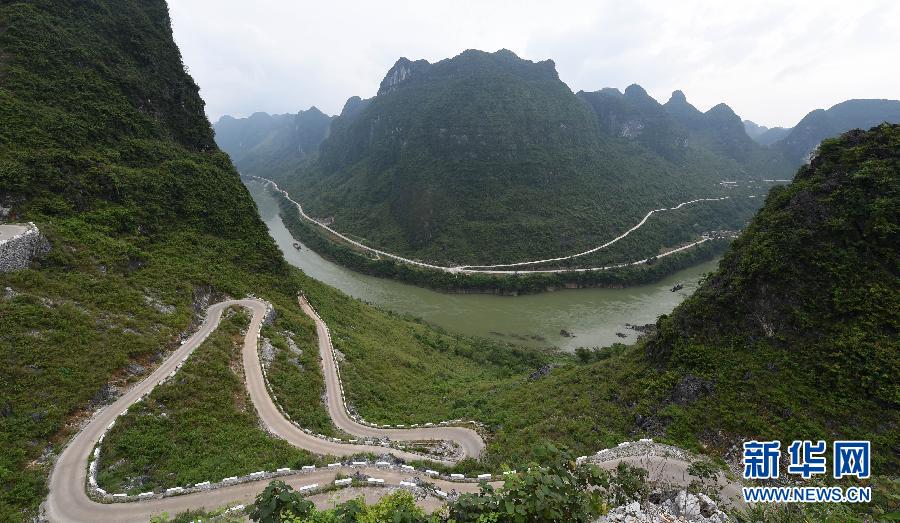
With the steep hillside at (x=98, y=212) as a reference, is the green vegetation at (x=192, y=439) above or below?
below

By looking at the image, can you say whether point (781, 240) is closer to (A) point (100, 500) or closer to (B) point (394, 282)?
(A) point (100, 500)

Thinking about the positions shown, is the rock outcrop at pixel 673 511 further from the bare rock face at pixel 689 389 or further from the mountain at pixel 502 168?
the mountain at pixel 502 168

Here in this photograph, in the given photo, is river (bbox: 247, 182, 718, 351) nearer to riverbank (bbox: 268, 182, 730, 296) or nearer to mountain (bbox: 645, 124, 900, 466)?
riverbank (bbox: 268, 182, 730, 296)

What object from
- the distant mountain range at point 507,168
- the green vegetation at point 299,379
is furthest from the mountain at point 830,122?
the green vegetation at point 299,379

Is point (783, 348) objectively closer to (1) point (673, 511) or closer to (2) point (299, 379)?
(1) point (673, 511)

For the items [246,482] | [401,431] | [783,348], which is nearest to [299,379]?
[401,431]

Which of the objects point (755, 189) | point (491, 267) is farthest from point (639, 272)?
point (755, 189)
